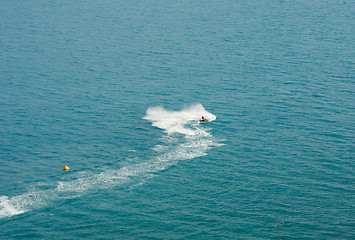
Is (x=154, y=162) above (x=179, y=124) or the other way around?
the other way around

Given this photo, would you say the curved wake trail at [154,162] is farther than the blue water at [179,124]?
Yes

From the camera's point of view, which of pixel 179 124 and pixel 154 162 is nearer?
pixel 154 162

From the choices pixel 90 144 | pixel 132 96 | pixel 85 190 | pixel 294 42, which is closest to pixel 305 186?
pixel 85 190

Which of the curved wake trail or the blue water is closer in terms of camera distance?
the blue water
